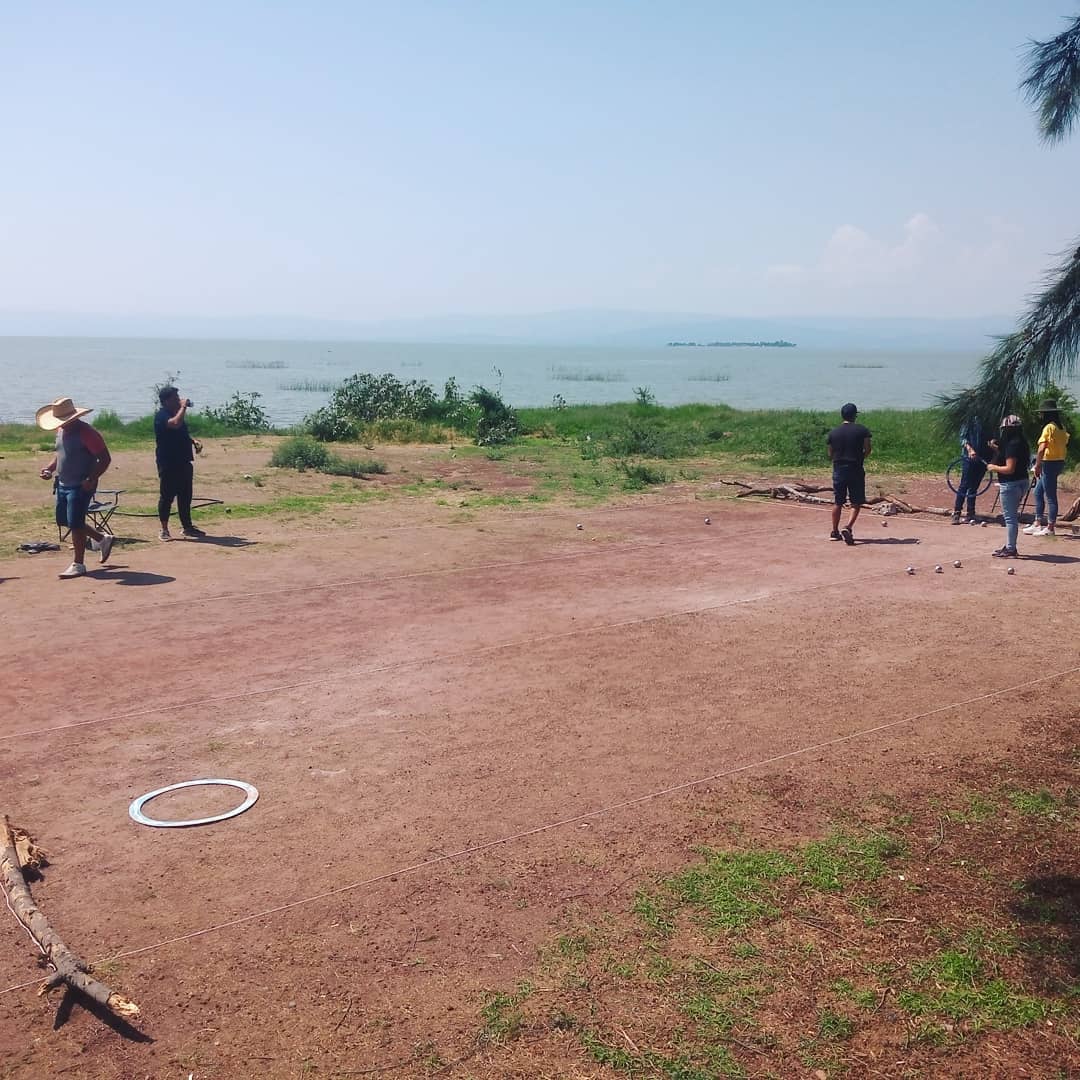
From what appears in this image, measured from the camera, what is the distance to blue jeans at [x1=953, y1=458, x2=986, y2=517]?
1587cm

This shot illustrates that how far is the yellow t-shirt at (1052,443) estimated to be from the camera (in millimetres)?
14906

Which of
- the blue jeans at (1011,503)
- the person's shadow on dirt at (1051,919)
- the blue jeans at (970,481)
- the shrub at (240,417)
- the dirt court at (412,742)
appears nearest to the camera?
the dirt court at (412,742)

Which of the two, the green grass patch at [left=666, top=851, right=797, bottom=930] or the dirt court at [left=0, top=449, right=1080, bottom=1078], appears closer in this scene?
the dirt court at [left=0, top=449, right=1080, bottom=1078]

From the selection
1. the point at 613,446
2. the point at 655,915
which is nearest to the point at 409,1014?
the point at 655,915

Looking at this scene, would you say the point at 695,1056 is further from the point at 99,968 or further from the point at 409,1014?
the point at 99,968

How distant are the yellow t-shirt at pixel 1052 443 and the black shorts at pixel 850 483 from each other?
266cm

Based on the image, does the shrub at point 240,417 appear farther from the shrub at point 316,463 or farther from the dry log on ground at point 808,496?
the dry log on ground at point 808,496

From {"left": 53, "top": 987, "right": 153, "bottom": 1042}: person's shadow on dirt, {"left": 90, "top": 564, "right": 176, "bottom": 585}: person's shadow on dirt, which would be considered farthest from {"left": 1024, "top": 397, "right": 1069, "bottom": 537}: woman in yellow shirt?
{"left": 53, "top": 987, "right": 153, "bottom": 1042}: person's shadow on dirt

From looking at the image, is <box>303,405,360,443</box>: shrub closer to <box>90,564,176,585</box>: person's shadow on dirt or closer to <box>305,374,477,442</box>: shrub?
<box>305,374,477,442</box>: shrub

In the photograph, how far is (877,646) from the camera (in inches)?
→ 362

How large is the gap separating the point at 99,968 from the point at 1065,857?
14.8ft

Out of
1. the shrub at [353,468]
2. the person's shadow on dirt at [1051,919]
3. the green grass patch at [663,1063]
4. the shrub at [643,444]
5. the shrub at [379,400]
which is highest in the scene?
the shrub at [379,400]

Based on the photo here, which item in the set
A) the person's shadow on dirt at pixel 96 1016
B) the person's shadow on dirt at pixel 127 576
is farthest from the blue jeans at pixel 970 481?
the person's shadow on dirt at pixel 96 1016

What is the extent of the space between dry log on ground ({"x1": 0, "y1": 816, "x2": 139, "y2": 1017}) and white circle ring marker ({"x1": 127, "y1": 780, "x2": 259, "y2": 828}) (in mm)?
547
